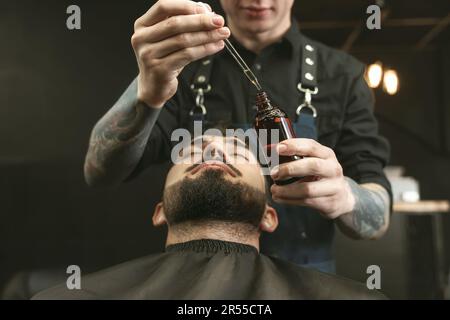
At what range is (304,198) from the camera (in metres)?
1.19

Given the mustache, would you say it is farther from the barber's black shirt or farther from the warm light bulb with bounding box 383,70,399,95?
the warm light bulb with bounding box 383,70,399,95

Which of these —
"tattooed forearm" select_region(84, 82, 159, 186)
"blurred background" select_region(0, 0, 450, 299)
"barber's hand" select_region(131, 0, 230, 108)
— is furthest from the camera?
"blurred background" select_region(0, 0, 450, 299)

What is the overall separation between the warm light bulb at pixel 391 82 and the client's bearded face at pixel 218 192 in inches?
22.7

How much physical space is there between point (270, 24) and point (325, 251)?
76 centimetres

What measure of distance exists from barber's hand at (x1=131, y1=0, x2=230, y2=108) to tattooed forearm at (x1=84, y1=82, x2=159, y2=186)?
0.14m

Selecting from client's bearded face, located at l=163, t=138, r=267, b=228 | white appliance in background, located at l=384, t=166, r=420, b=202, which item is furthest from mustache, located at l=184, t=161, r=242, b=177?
white appliance in background, located at l=384, t=166, r=420, b=202

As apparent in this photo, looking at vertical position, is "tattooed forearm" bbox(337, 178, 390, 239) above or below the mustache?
below

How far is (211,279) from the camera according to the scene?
124cm

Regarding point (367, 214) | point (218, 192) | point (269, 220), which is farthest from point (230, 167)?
point (367, 214)

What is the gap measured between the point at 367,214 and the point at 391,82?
1.70 feet

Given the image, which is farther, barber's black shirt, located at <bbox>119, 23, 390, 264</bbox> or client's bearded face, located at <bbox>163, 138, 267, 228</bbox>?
barber's black shirt, located at <bbox>119, 23, 390, 264</bbox>

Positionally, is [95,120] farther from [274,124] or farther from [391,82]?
[391,82]

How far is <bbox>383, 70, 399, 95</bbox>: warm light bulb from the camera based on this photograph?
1.65m
